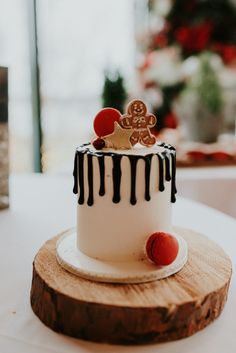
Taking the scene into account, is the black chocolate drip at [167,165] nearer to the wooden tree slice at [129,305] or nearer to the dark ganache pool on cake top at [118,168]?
the dark ganache pool on cake top at [118,168]

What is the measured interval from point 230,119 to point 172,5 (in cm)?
107


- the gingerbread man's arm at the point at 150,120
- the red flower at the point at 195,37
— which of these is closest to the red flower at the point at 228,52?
the red flower at the point at 195,37

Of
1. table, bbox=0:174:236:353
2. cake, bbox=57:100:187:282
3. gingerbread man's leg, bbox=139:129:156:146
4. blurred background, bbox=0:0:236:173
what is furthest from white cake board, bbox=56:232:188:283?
blurred background, bbox=0:0:236:173

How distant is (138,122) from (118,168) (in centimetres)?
13

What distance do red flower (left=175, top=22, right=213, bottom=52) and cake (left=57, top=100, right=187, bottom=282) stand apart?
2870mm

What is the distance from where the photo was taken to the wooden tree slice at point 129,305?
67 centimetres

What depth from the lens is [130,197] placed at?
0.80m

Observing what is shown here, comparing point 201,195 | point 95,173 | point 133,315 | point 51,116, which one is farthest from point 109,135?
point 51,116

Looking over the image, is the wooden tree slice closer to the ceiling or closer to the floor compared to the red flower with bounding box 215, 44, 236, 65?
closer to the floor

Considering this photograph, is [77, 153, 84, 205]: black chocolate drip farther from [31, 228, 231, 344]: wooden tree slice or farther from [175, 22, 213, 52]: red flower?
[175, 22, 213, 52]: red flower

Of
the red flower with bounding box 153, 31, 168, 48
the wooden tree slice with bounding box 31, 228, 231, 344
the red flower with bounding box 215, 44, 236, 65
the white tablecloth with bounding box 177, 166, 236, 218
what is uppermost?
the red flower with bounding box 153, 31, 168, 48

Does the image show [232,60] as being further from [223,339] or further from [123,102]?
[223,339]

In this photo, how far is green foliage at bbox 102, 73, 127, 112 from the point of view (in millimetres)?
3284

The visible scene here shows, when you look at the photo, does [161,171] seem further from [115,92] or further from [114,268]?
[115,92]
